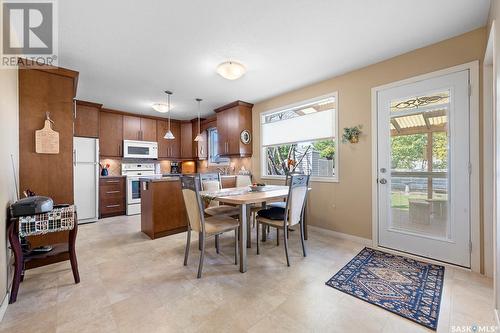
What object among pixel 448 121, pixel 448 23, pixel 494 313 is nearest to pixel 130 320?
pixel 494 313

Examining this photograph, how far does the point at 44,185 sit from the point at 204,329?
8.47ft

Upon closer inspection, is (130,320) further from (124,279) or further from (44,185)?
(44,185)

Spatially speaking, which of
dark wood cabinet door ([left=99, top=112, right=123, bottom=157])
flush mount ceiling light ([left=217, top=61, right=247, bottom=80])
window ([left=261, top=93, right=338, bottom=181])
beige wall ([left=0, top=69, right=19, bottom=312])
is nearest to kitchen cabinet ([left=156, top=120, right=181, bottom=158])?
dark wood cabinet door ([left=99, top=112, right=123, bottom=157])

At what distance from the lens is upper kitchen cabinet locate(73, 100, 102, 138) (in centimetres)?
438

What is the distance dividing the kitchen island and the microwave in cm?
211

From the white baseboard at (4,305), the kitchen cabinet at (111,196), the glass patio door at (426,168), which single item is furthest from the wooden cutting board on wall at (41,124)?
the glass patio door at (426,168)

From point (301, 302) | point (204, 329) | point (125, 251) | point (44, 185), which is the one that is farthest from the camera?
point (125, 251)

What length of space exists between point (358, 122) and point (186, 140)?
4738 millimetres

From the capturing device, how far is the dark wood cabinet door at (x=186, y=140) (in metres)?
6.30

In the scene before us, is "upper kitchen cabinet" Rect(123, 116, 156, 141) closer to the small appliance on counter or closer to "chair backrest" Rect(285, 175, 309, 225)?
the small appliance on counter

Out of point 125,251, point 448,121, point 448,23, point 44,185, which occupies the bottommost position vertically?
point 125,251

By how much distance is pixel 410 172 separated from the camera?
260cm

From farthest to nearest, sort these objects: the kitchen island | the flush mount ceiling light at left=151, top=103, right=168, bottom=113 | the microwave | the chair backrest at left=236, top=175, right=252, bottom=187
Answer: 1. the microwave
2. the flush mount ceiling light at left=151, top=103, right=168, bottom=113
3. the chair backrest at left=236, top=175, right=252, bottom=187
4. the kitchen island

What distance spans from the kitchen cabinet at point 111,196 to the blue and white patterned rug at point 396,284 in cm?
476
